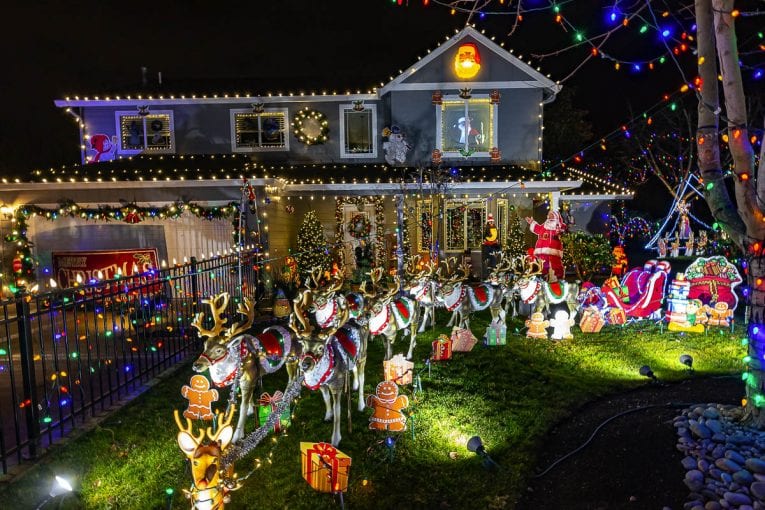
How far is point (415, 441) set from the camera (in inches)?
236

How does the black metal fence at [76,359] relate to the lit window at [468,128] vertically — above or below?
below

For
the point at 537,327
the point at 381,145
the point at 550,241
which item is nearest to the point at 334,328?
the point at 537,327

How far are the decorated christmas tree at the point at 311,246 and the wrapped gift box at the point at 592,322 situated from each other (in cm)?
768

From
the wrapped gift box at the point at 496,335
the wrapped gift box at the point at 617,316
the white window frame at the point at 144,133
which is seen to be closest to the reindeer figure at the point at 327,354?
the wrapped gift box at the point at 496,335

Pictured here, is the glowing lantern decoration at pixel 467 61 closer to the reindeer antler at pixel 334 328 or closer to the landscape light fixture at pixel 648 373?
the landscape light fixture at pixel 648 373

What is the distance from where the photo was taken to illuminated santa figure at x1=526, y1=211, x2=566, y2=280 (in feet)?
41.1

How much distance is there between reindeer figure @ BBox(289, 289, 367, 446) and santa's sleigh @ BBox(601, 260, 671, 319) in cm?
743

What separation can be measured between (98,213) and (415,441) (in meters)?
11.8

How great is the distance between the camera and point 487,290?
1010cm

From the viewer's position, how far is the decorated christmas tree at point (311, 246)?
50.1 feet

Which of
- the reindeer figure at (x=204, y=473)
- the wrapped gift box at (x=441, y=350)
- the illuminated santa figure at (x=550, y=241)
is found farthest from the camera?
the illuminated santa figure at (x=550, y=241)

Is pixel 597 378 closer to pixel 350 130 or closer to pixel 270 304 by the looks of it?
pixel 270 304

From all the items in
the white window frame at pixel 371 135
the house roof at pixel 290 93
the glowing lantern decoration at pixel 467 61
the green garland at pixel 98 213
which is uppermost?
the glowing lantern decoration at pixel 467 61

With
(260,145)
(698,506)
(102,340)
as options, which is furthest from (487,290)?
(260,145)
